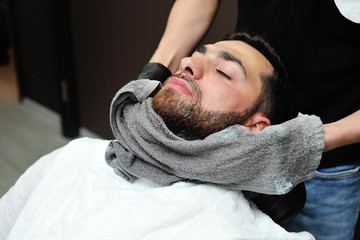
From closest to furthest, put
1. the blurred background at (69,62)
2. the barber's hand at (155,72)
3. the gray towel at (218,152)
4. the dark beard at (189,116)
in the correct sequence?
1. the gray towel at (218,152)
2. the dark beard at (189,116)
3. the barber's hand at (155,72)
4. the blurred background at (69,62)

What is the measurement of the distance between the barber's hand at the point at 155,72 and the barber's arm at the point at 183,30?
0.20 feet

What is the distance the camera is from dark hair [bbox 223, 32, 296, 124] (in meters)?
0.92

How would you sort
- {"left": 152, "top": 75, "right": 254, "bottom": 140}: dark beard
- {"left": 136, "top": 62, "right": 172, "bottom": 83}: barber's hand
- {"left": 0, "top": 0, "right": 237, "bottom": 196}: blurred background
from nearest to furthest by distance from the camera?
{"left": 152, "top": 75, "right": 254, "bottom": 140}: dark beard, {"left": 136, "top": 62, "right": 172, "bottom": 83}: barber's hand, {"left": 0, "top": 0, "right": 237, "bottom": 196}: blurred background

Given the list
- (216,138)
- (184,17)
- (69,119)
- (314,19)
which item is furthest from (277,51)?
(69,119)

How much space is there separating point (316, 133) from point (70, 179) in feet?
2.05

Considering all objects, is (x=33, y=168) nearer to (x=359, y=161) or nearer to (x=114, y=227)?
(x=114, y=227)

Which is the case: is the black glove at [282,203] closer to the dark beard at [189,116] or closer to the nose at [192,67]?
the dark beard at [189,116]

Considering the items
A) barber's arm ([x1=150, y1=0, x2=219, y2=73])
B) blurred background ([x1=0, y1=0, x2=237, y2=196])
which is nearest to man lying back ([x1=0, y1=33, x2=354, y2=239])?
barber's arm ([x1=150, y1=0, x2=219, y2=73])

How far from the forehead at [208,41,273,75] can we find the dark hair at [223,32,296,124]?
0.7 inches

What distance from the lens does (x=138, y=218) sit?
740mm

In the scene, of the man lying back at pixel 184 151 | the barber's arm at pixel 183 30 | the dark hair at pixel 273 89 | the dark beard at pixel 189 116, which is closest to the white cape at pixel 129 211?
the man lying back at pixel 184 151

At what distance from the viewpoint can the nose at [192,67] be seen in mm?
897

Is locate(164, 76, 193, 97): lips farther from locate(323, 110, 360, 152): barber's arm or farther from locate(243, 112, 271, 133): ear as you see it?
locate(323, 110, 360, 152): barber's arm

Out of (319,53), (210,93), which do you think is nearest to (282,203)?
(210,93)
